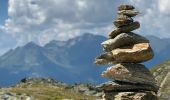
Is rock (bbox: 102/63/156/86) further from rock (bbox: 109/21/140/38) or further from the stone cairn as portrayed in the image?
rock (bbox: 109/21/140/38)

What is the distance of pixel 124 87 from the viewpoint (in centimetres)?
5028

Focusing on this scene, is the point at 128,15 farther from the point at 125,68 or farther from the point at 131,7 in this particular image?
the point at 125,68

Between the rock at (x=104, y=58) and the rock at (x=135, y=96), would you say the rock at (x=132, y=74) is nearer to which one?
the rock at (x=135, y=96)

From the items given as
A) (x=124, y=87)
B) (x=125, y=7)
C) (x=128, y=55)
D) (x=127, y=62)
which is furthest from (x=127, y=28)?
(x=124, y=87)

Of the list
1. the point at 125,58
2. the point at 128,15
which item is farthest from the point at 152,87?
the point at 128,15

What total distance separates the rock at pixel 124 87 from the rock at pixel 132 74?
55 centimetres

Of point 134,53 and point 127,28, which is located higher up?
point 127,28

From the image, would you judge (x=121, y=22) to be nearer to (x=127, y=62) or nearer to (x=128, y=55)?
(x=128, y=55)

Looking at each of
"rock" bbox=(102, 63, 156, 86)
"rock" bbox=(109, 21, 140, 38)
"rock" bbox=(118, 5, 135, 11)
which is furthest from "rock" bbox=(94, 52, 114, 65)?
"rock" bbox=(118, 5, 135, 11)

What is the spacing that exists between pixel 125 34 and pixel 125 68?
4098mm

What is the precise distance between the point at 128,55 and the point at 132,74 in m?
2.31

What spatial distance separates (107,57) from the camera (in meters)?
51.5

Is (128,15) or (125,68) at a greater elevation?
(128,15)

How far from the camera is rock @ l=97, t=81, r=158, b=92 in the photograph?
4972cm
